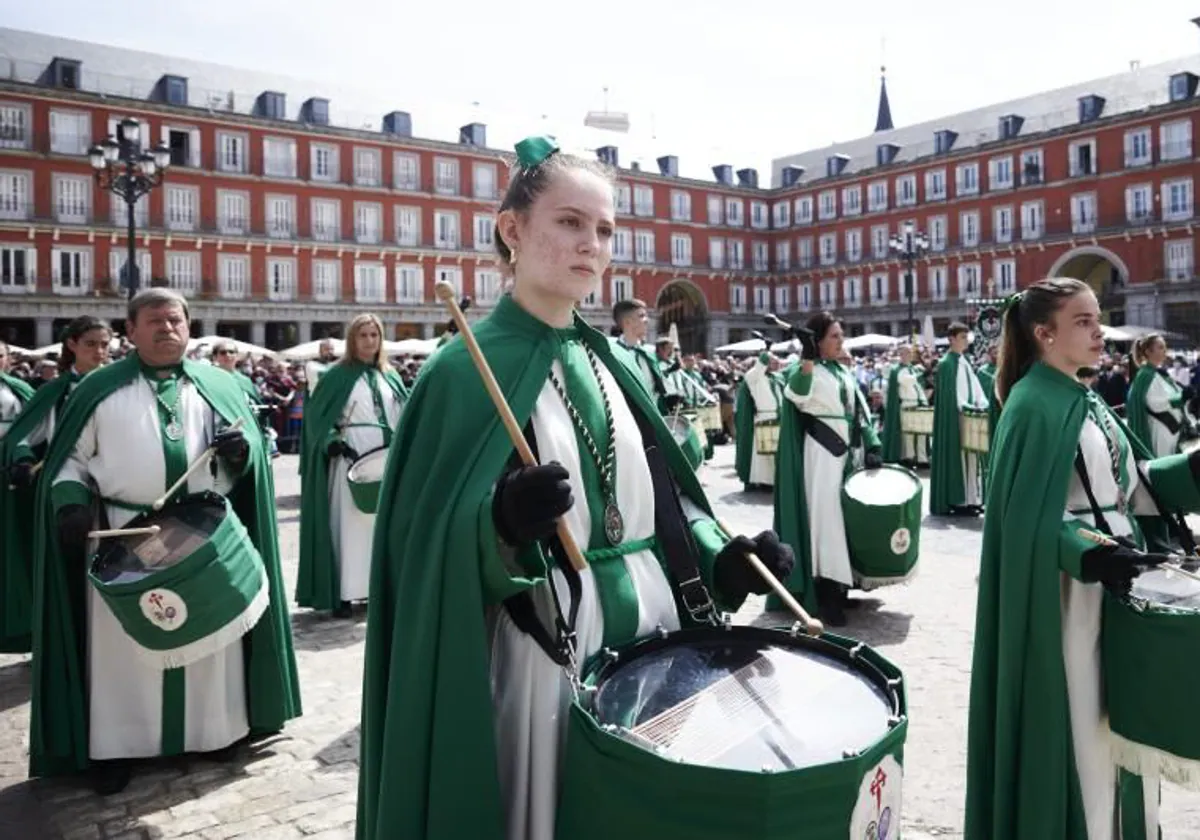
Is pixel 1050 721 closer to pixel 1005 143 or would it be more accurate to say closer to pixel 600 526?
pixel 600 526

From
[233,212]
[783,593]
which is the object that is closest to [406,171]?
[233,212]

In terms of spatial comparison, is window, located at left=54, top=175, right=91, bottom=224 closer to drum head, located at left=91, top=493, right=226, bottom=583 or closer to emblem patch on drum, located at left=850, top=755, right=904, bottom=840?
drum head, located at left=91, top=493, right=226, bottom=583

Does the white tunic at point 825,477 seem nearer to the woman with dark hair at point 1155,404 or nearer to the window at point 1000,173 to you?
the woman with dark hair at point 1155,404

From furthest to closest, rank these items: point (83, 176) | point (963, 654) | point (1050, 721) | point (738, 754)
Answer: point (83, 176) → point (963, 654) → point (1050, 721) → point (738, 754)

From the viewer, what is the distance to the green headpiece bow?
2.38 meters

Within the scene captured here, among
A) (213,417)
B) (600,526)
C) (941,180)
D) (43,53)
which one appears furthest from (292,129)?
(600,526)

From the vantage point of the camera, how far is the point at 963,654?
6.23m

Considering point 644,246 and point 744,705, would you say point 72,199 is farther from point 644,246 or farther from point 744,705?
point 744,705

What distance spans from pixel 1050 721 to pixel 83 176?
44.7 metres

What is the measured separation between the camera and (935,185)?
5284cm

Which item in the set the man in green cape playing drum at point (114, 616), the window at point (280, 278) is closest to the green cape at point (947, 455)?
the man in green cape playing drum at point (114, 616)

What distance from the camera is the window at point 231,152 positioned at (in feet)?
140

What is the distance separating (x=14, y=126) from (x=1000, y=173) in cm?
4562

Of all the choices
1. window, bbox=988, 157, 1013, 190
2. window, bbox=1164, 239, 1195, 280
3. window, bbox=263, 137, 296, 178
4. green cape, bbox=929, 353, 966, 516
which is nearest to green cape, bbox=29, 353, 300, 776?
green cape, bbox=929, 353, 966, 516
